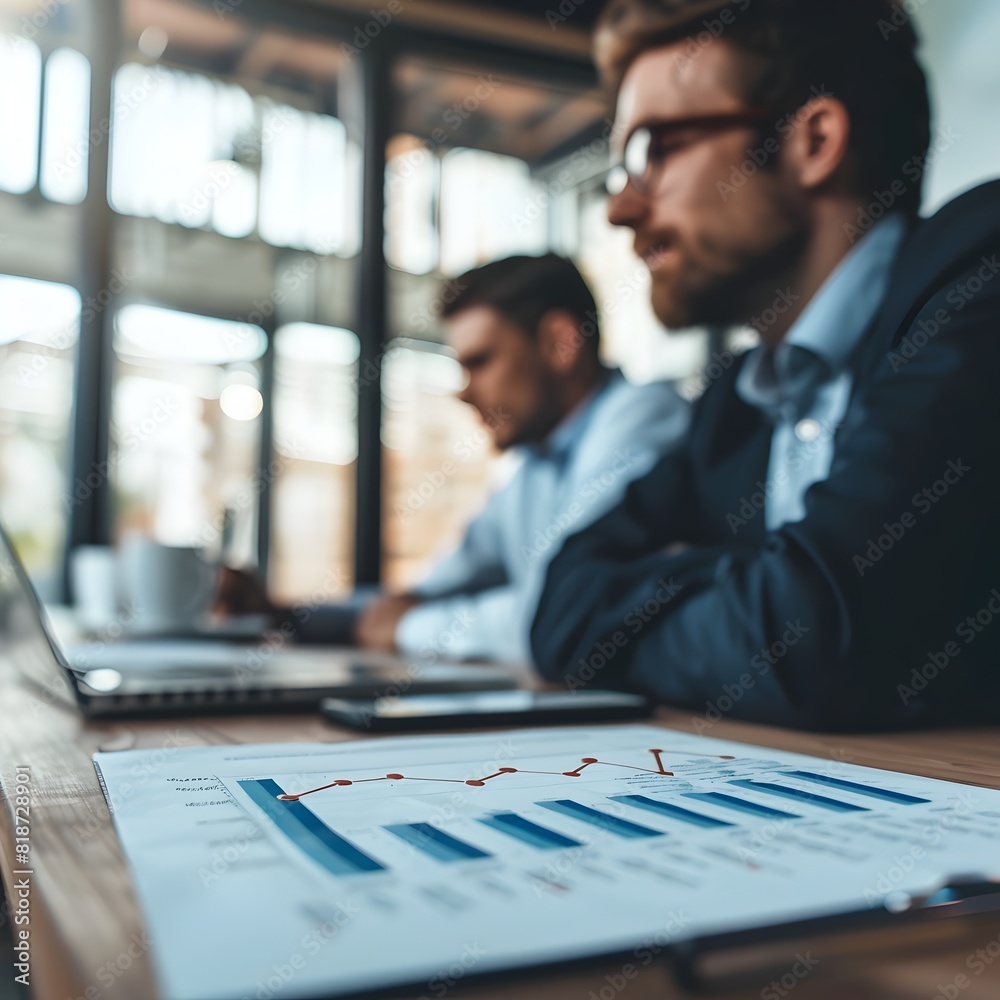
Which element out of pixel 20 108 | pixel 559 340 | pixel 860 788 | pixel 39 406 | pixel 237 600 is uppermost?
pixel 20 108

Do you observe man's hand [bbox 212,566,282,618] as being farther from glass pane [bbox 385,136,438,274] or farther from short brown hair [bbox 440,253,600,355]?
glass pane [bbox 385,136,438,274]

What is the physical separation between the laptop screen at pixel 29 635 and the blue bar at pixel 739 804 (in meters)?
0.46

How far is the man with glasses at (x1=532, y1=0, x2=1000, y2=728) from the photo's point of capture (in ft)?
2.27

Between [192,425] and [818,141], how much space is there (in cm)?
188

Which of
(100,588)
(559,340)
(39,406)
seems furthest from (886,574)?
(39,406)

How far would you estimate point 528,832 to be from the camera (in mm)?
310

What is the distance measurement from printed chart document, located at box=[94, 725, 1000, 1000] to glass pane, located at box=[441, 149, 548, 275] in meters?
2.55

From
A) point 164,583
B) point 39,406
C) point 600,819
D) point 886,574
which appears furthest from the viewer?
point 39,406

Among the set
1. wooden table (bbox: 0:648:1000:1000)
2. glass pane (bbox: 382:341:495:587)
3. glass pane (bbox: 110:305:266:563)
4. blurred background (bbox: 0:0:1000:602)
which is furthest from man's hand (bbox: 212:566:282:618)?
wooden table (bbox: 0:648:1000:1000)

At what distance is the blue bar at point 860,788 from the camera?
0.37 metres

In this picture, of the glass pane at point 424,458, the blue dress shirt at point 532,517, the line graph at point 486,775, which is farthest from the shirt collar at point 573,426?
the line graph at point 486,775

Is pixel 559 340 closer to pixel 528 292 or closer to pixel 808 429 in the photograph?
pixel 528 292

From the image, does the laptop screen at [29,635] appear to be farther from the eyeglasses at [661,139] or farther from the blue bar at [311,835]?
the eyeglasses at [661,139]

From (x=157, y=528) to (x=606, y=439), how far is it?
4.37 feet
